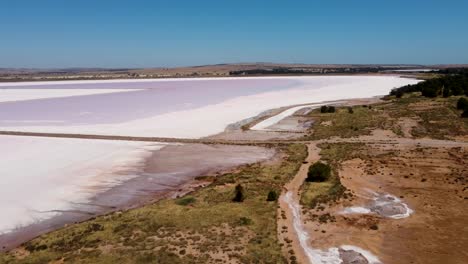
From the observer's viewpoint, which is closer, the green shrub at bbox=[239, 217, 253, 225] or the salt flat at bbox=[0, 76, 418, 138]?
the green shrub at bbox=[239, 217, 253, 225]

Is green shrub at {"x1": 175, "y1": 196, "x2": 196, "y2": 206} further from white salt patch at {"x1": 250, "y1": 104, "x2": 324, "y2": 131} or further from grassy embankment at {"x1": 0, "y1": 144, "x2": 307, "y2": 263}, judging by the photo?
white salt patch at {"x1": 250, "y1": 104, "x2": 324, "y2": 131}

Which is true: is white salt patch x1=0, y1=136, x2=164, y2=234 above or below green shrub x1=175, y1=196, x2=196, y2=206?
below

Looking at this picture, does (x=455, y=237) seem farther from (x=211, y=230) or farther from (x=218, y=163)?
(x=218, y=163)

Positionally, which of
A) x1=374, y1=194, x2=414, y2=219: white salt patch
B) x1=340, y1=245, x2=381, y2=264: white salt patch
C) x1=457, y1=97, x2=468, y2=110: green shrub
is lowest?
x1=374, y1=194, x2=414, y2=219: white salt patch

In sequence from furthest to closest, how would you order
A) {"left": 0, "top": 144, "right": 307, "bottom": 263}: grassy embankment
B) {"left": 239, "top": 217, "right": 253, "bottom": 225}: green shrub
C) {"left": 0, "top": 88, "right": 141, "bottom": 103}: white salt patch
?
{"left": 0, "top": 88, "right": 141, "bottom": 103}: white salt patch < {"left": 239, "top": 217, "right": 253, "bottom": 225}: green shrub < {"left": 0, "top": 144, "right": 307, "bottom": 263}: grassy embankment

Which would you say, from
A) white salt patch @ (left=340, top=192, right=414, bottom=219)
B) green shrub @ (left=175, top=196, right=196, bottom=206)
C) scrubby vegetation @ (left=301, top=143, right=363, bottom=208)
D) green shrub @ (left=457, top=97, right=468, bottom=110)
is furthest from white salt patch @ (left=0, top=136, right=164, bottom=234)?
green shrub @ (left=457, top=97, right=468, bottom=110)

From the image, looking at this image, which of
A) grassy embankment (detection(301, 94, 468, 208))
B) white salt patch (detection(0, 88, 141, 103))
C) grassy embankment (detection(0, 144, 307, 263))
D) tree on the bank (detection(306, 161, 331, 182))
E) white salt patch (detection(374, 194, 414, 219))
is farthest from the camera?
white salt patch (detection(0, 88, 141, 103))

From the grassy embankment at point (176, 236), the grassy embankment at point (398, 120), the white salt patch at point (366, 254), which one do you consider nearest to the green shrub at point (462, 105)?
the grassy embankment at point (398, 120)

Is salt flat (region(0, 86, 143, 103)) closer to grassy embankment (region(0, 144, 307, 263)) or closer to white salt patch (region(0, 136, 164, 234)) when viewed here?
white salt patch (region(0, 136, 164, 234))

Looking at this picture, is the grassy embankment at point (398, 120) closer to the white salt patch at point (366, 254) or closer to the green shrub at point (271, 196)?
the green shrub at point (271, 196)
